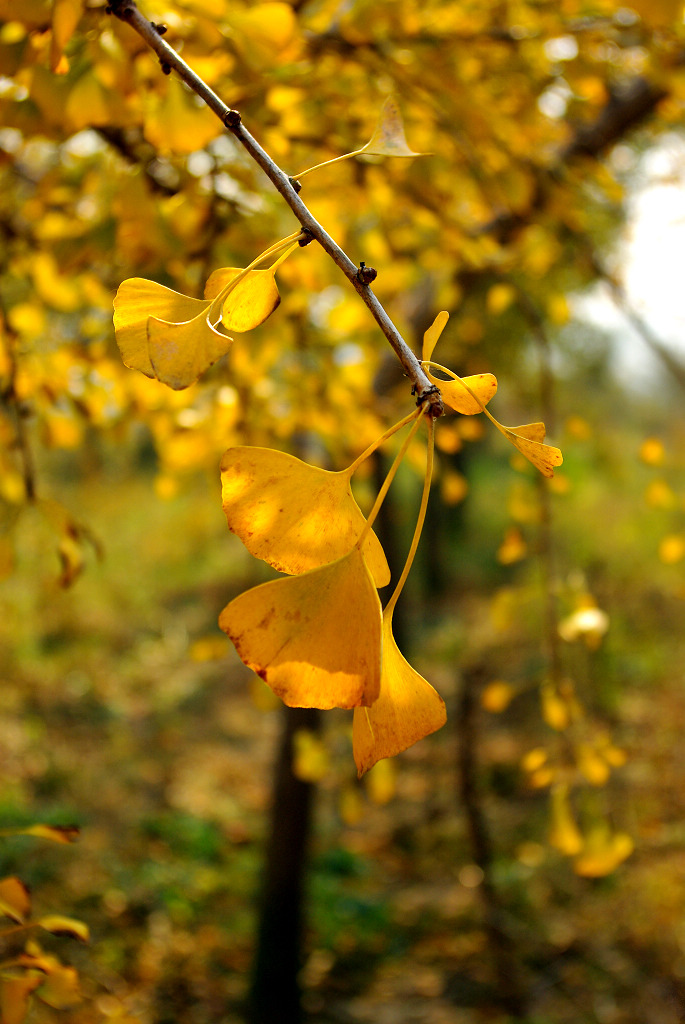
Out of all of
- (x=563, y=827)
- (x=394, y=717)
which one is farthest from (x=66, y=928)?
(x=563, y=827)

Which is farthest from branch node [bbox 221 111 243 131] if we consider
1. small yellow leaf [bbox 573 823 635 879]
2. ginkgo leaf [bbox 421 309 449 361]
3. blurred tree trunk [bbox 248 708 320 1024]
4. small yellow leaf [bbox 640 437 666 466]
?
blurred tree trunk [bbox 248 708 320 1024]

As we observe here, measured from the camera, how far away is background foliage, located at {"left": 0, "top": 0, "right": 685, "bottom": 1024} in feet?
2.09

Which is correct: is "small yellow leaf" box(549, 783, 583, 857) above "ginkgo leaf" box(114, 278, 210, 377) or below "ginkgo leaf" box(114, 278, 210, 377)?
below

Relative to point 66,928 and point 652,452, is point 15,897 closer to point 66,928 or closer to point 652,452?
point 66,928

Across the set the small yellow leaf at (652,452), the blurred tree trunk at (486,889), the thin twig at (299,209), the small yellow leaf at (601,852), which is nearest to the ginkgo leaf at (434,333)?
the thin twig at (299,209)

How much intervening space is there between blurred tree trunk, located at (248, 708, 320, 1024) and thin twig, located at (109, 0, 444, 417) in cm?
173

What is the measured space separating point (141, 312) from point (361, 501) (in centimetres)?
111

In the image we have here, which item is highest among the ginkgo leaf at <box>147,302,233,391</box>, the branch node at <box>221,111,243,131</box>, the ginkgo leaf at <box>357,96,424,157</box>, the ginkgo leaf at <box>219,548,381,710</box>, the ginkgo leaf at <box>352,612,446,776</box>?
the branch node at <box>221,111,243,131</box>

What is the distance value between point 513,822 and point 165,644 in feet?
9.86

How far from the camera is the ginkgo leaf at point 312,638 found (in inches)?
9.2

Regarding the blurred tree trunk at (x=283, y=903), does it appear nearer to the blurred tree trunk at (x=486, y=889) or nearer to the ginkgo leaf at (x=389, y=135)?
the blurred tree trunk at (x=486, y=889)

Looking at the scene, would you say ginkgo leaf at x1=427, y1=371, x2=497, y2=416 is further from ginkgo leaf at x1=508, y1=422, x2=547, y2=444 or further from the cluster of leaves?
the cluster of leaves

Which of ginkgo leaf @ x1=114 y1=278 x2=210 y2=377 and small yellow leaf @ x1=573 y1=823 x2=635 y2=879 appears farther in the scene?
small yellow leaf @ x1=573 y1=823 x2=635 y2=879

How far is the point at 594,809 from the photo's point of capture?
39.1 inches
